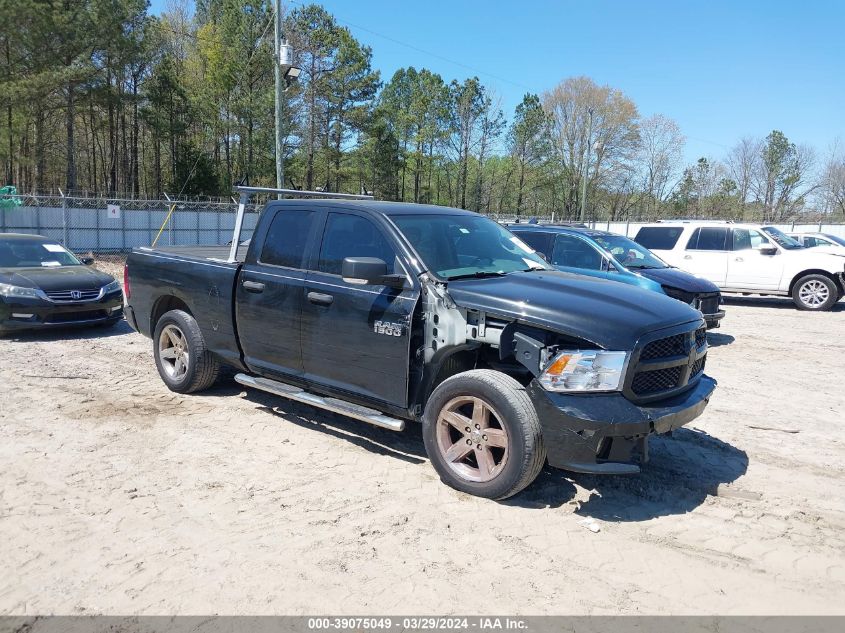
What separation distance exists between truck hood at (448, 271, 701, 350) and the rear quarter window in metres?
11.3

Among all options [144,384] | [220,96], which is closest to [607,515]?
[144,384]

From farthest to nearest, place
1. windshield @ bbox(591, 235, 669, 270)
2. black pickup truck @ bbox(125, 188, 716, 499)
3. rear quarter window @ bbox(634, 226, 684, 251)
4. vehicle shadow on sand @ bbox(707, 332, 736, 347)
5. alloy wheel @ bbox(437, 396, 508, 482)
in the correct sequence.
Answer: rear quarter window @ bbox(634, 226, 684, 251) < windshield @ bbox(591, 235, 669, 270) < vehicle shadow on sand @ bbox(707, 332, 736, 347) < alloy wheel @ bbox(437, 396, 508, 482) < black pickup truck @ bbox(125, 188, 716, 499)

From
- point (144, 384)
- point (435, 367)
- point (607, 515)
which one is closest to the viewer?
point (607, 515)

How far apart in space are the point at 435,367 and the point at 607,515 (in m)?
1.51

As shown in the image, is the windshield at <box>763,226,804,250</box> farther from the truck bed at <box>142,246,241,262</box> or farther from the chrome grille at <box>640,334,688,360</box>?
the truck bed at <box>142,246,241,262</box>

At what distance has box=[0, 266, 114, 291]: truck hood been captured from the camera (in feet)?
29.2

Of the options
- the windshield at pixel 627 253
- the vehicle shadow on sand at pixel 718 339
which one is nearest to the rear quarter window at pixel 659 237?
the windshield at pixel 627 253

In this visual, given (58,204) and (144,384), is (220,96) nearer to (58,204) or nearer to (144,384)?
(58,204)

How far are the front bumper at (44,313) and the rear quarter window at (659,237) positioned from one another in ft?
39.0

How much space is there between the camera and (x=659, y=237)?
599 inches

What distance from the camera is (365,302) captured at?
464 centimetres

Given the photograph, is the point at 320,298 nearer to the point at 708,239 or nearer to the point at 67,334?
the point at 67,334

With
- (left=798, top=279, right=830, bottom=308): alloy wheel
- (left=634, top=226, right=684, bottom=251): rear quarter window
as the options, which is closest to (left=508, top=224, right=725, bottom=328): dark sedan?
(left=634, top=226, right=684, bottom=251): rear quarter window

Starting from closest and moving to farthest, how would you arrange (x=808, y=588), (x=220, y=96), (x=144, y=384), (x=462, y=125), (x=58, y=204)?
(x=808, y=588)
(x=144, y=384)
(x=58, y=204)
(x=220, y=96)
(x=462, y=125)
